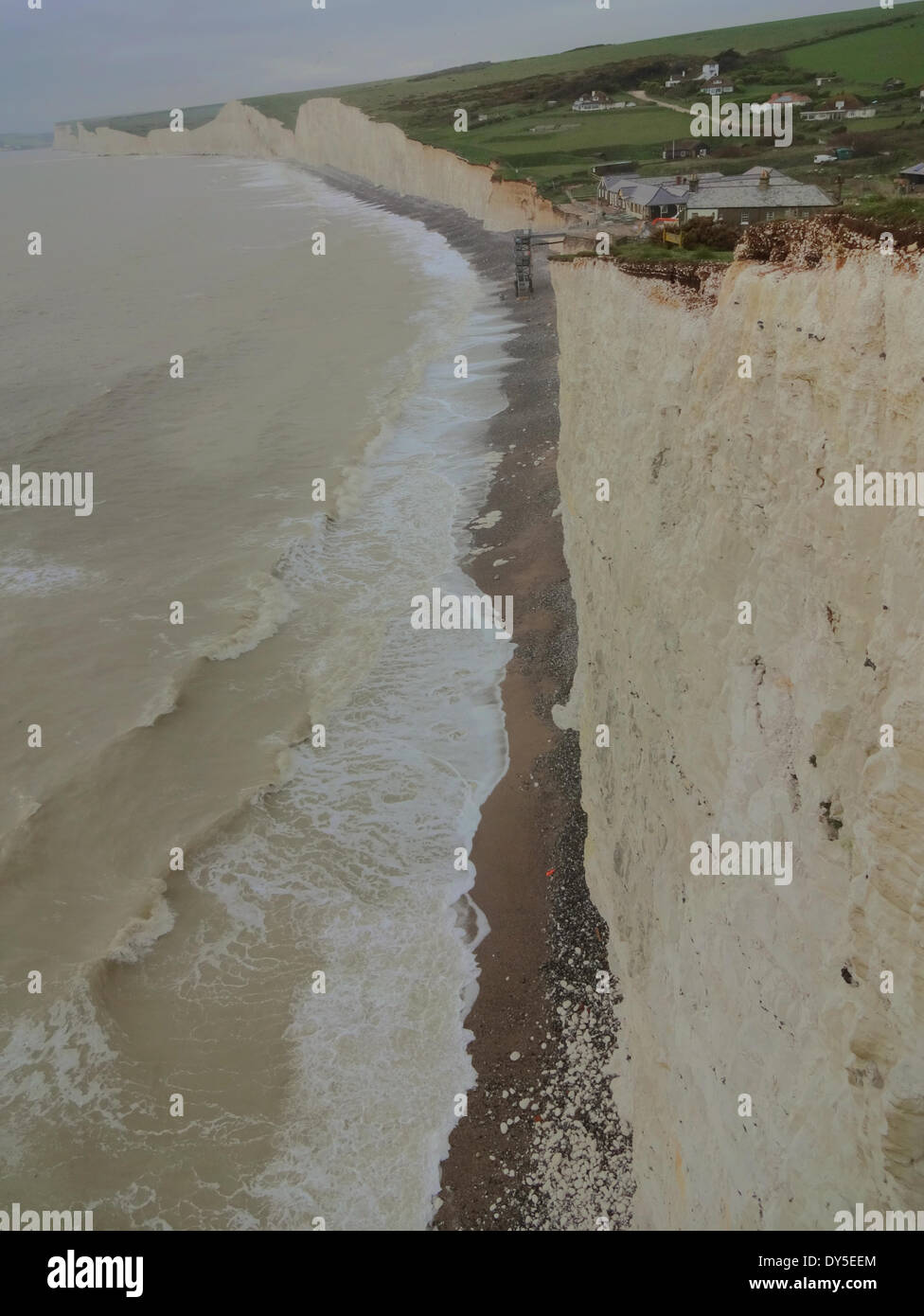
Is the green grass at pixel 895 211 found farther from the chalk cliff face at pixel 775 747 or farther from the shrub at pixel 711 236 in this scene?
the shrub at pixel 711 236

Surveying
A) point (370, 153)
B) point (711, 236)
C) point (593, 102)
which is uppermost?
point (370, 153)

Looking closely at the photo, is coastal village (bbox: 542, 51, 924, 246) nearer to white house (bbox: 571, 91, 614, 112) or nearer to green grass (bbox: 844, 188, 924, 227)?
green grass (bbox: 844, 188, 924, 227)

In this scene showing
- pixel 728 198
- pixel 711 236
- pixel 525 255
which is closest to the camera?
pixel 711 236

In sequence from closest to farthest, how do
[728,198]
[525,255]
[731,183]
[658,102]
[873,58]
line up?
[728,198]
[731,183]
[873,58]
[525,255]
[658,102]

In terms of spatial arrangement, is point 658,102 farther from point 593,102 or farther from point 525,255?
point 525,255

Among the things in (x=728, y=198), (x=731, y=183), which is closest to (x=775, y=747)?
(x=728, y=198)
